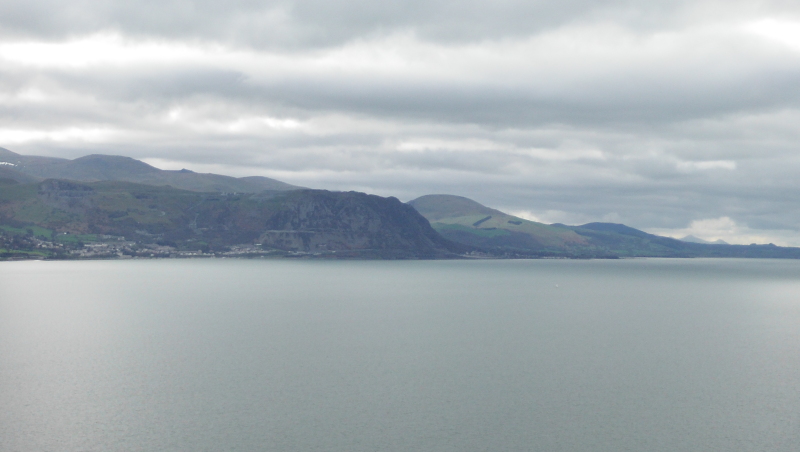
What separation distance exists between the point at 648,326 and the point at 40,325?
9863 centimetres

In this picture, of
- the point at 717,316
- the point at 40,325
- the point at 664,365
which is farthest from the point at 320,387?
the point at 717,316

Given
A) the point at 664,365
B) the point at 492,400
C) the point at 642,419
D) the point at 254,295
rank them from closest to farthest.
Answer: the point at 642,419 → the point at 492,400 → the point at 664,365 → the point at 254,295

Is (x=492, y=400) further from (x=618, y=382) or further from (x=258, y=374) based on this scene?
(x=258, y=374)

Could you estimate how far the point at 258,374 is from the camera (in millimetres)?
64750

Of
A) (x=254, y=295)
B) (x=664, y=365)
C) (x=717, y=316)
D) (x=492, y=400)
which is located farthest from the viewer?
(x=254, y=295)

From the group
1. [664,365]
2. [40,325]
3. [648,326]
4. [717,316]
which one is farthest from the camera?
[717,316]

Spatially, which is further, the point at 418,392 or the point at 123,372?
the point at 123,372

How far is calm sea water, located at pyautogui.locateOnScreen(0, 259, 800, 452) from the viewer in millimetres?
45531

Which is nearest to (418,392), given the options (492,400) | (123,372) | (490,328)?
(492,400)

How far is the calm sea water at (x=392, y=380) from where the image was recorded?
149 ft

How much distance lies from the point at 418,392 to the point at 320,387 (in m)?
9.13

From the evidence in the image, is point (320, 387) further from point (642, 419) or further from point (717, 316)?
point (717, 316)

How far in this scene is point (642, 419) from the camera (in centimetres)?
5012

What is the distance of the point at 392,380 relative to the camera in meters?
62.2
